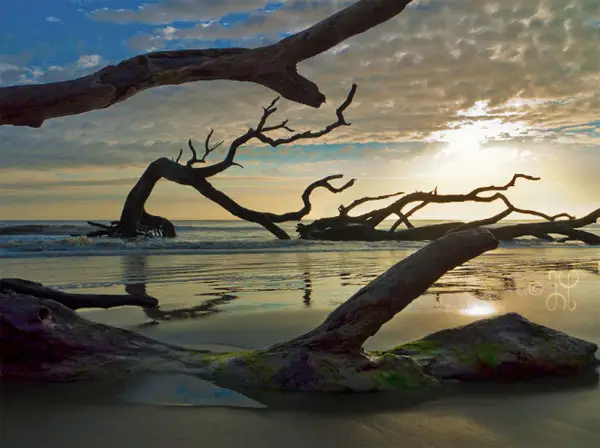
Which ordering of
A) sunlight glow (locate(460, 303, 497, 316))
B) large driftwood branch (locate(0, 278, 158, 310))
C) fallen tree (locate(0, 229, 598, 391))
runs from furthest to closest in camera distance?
sunlight glow (locate(460, 303, 497, 316))
large driftwood branch (locate(0, 278, 158, 310))
fallen tree (locate(0, 229, 598, 391))

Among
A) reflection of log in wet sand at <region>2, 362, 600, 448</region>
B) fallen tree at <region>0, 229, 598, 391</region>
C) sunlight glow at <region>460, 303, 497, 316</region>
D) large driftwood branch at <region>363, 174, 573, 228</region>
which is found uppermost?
large driftwood branch at <region>363, 174, 573, 228</region>

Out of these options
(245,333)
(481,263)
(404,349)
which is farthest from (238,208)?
(404,349)

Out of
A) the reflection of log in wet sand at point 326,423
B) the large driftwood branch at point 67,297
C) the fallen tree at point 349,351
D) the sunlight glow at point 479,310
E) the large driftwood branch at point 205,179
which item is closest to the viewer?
the reflection of log in wet sand at point 326,423

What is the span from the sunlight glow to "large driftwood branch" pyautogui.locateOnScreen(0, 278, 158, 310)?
2643mm

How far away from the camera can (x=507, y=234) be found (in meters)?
6.43

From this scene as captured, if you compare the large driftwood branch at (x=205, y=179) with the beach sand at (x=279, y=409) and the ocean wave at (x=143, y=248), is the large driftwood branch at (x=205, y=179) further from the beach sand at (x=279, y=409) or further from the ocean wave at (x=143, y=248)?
the beach sand at (x=279, y=409)

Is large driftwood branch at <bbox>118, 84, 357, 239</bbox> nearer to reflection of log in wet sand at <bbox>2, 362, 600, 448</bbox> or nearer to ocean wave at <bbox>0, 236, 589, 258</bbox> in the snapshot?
ocean wave at <bbox>0, 236, 589, 258</bbox>

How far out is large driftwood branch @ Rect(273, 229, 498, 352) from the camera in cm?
260

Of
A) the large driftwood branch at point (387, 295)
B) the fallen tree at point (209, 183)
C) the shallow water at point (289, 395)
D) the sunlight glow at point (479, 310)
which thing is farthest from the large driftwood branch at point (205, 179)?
the large driftwood branch at point (387, 295)

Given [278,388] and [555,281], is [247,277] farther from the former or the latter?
[278,388]

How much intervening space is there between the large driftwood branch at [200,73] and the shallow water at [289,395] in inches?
63.3

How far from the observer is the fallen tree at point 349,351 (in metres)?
2.57

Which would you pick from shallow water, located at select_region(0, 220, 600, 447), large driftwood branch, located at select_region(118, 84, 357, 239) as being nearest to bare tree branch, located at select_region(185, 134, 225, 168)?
large driftwood branch, located at select_region(118, 84, 357, 239)

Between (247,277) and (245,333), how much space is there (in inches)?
139
